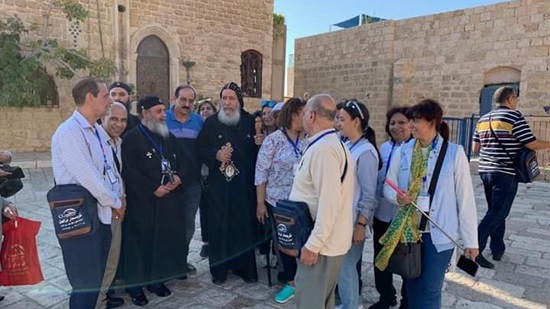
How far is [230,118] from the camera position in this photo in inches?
137

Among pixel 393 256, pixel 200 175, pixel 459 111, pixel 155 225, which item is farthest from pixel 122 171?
pixel 459 111

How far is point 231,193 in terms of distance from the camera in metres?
3.51

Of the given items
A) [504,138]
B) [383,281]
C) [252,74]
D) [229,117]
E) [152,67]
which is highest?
[252,74]

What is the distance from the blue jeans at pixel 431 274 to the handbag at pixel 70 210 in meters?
2.02

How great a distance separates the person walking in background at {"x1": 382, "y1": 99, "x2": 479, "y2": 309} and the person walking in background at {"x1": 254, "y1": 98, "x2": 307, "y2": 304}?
99 cm

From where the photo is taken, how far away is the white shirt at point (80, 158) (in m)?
2.26

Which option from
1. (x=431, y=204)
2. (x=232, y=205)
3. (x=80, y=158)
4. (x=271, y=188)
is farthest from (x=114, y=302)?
(x=431, y=204)

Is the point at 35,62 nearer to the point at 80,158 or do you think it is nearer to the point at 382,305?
the point at 80,158

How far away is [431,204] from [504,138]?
2.12 metres

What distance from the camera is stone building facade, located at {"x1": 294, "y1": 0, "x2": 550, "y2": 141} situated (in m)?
10.5

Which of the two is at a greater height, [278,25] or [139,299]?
[278,25]

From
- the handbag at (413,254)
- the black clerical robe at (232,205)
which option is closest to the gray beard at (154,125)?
the black clerical robe at (232,205)

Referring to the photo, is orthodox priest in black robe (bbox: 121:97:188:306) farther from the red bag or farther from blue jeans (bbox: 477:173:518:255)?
blue jeans (bbox: 477:173:518:255)

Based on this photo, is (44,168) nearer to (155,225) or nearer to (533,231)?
(155,225)
